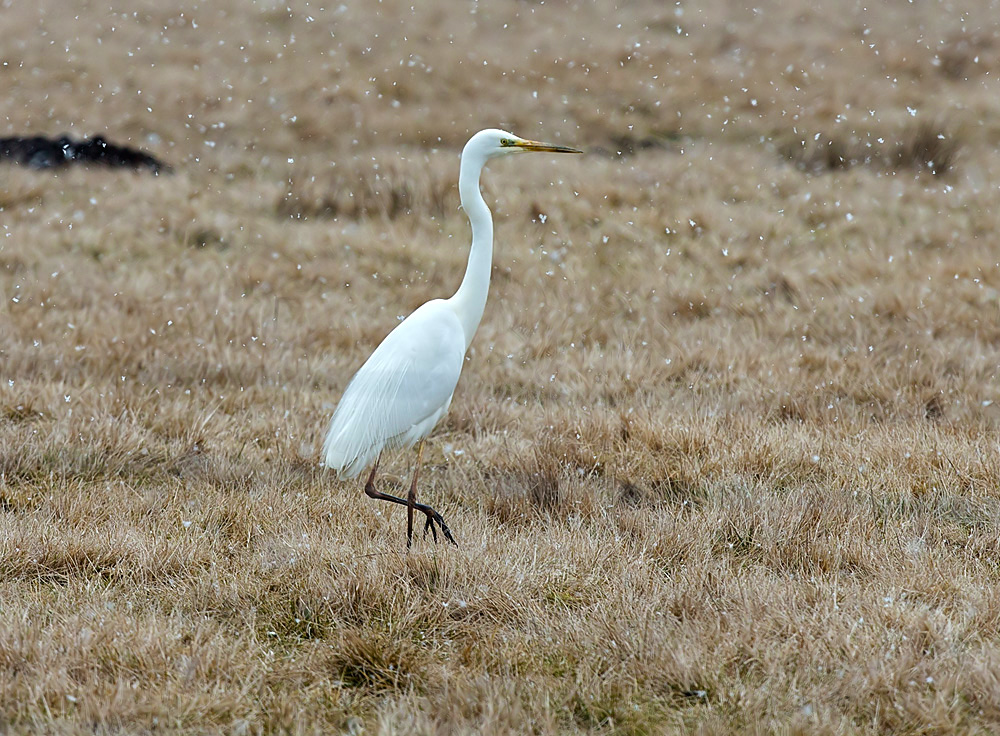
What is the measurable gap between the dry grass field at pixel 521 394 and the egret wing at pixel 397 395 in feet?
1.17

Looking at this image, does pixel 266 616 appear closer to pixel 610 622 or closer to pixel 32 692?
pixel 32 692

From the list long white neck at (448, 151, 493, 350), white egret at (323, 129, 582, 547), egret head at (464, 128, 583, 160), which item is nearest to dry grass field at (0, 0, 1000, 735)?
white egret at (323, 129, 582, 547)

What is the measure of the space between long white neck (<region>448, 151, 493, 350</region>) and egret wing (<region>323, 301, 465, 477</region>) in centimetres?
20

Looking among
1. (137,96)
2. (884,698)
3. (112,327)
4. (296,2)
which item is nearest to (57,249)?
(112,327)

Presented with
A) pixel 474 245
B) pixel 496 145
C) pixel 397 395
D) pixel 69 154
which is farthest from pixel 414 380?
pixel 69 154

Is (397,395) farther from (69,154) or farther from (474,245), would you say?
(69,154)

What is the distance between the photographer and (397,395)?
3.84 meters

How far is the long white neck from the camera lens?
3.97 m

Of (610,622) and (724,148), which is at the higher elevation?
(724,148)

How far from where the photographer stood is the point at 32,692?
8.37 ft

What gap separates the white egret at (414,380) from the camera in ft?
12.5

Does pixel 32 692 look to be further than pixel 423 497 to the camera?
No

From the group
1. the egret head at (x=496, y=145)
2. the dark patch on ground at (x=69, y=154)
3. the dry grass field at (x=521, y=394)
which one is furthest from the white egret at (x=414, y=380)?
the dark patch on ground at (x=69, y=154)

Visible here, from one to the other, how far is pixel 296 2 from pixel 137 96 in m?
5.02
